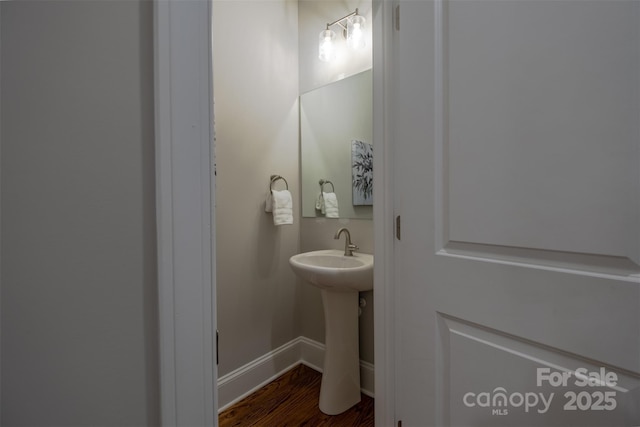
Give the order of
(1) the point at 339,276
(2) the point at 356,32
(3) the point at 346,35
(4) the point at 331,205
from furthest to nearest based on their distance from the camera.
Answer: (4) the point at 331,205, (3) the point at 346,35, (2) the point at 356,32, (1) the point at 339,276

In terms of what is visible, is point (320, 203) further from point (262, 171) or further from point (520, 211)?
point (520, 211)

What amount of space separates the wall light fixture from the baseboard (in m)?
1.86

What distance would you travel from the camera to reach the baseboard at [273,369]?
5.27 feet

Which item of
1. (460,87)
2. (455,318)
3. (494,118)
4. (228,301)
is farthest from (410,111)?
(228,301)

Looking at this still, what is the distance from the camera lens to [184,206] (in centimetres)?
46

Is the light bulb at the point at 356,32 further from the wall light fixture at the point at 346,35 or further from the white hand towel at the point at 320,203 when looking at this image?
the white hand towel at the point at 320,203

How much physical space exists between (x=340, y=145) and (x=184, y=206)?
4.86 ft

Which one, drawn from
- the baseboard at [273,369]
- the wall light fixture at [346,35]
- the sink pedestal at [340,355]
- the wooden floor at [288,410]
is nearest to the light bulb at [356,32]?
the wall light fixture at [346,35]

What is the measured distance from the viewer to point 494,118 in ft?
2.59

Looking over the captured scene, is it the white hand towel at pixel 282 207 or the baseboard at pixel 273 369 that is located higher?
the white hand towel at pixel 282 207

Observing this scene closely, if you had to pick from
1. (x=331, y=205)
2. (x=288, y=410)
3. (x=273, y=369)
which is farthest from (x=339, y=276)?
(x=273, y=369)

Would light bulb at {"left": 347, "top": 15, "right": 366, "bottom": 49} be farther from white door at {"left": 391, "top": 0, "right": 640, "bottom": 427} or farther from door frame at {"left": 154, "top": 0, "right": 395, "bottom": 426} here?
door frame at {"left": 154, "top": 0, "right": 395, "bottom": 426}

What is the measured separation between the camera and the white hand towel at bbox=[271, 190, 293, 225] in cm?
180

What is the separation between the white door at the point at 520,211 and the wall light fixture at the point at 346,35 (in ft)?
2.43
